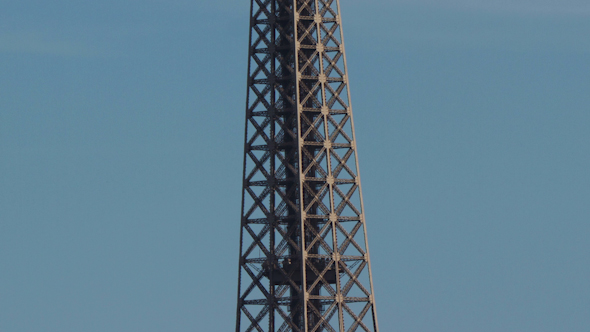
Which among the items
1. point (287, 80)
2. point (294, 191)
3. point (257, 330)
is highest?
point (287, 80)

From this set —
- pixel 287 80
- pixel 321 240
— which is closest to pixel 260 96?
pixel 287 80

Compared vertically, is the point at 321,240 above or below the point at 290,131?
below

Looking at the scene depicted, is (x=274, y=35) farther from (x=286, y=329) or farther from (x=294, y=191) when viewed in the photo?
(x=286, y=329)

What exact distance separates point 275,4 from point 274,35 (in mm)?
3018

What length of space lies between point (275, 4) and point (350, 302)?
28816mm

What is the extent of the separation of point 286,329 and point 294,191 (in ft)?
40.8

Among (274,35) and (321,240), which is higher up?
(274,35)

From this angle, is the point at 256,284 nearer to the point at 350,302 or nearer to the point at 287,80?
the point at 350,302

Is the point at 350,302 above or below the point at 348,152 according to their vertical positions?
below

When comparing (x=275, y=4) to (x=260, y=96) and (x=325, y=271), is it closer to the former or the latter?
(x=260, y=96)

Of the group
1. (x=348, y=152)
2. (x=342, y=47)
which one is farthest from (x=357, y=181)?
(x=342, y=47)

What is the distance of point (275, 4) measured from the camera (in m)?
164

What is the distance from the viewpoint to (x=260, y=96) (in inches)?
6398

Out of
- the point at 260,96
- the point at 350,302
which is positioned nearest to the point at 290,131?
the point at 260,96
